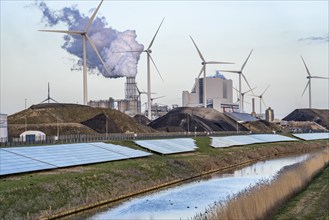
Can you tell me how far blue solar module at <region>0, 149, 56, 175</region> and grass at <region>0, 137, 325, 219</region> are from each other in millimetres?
1150

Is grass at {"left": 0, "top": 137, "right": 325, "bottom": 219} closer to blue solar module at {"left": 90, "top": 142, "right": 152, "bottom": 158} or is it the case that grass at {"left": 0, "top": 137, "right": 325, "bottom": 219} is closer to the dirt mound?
blue solar module at {"left": 90, "top": 142, "right": 152, "bottom": 158}

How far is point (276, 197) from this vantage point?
42.2 meters

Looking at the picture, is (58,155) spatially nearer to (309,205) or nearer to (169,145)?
(309,205)

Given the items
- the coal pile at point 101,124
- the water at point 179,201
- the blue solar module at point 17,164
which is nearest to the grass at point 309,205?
the water at point 179,201

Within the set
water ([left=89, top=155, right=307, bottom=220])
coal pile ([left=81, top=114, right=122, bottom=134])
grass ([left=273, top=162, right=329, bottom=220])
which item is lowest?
water ([left=89, top=155, right=307, bottom=220])

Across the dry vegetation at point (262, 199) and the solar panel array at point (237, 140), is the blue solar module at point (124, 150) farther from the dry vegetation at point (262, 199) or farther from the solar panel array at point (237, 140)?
the solar panel array at point (237, 140)

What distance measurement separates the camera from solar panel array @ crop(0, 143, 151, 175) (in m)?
59.8

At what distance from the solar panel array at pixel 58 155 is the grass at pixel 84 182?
1.59m

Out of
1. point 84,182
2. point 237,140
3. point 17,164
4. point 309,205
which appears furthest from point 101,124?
point 309,205

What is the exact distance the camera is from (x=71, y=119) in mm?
171125

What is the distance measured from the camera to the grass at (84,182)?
45219 mm

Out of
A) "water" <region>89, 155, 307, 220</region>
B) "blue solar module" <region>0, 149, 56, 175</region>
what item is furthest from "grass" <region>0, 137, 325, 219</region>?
"water" <region>89, 155, 307, 220</region>

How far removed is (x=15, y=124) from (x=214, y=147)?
65.7 m

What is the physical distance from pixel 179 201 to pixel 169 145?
53025 millimetres
